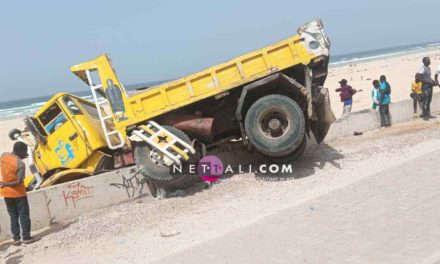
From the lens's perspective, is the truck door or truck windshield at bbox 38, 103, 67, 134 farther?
truck windshield at bbox 38, 103, 67, 134

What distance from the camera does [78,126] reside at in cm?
856

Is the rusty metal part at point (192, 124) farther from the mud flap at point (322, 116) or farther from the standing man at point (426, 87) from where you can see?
the standing man at point (426, 87)

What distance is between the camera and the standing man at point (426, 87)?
1239 cm

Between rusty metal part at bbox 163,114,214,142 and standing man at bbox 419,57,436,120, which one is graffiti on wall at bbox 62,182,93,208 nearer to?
rusty metal part at bbox 163,114,214,142

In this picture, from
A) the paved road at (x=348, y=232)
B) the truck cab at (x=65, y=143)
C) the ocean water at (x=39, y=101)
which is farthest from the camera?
the ocean water at (x=39, y=101)

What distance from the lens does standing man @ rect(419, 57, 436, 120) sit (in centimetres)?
1239

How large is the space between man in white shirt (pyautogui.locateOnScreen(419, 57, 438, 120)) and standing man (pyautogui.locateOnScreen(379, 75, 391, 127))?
99cm

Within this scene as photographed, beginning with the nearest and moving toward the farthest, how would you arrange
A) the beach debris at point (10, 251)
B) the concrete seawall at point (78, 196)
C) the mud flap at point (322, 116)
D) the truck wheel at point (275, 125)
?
the beach debris at point (10, 251)
the concrete seawall at point (78, 196)
the truck wheel at point (275, 125)
the mud flap at point (322, 116)

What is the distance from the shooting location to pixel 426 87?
12.7 metres

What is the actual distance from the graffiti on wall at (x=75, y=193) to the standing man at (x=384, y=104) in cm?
817

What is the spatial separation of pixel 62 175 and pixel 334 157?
5286 millimetres

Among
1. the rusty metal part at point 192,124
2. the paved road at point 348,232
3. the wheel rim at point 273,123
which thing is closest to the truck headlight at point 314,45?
the wheel rim at point 273,123

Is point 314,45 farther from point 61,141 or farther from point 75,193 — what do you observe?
point 61,141

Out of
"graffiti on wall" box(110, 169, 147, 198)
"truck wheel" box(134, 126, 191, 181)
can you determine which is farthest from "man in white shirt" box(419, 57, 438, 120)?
"graffiti on wall" box(110, 169, 147, 198)
